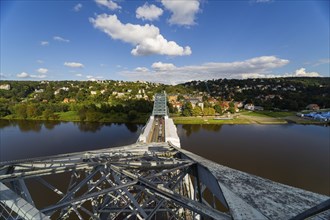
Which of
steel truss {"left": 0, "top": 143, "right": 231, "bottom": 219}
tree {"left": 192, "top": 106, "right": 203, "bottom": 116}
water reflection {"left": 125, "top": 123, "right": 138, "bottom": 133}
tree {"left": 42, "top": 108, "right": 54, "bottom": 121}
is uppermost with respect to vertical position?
steel truss {"left": 0, "top": 143, "right": 231, "bottom": 219}

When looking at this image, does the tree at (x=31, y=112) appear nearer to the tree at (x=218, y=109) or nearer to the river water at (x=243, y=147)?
the river water at (x=243, y=147)

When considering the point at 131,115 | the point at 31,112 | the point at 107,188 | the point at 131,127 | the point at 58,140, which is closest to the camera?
the point at 107,188

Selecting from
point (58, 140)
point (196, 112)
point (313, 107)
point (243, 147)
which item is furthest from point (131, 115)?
point (313, 107)

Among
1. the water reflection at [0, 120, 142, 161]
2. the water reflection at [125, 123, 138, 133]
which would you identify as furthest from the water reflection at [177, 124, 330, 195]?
the water reflection at [0, 120, 142, 161]

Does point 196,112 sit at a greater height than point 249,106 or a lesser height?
greater

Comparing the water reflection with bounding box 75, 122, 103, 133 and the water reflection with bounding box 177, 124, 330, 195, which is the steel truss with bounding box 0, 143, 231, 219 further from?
the water reflection with bounding box 75, 122, 103, 133

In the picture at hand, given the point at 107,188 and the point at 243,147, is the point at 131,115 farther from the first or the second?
the point at 107,188

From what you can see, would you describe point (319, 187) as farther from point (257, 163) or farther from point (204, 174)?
point (204, 174)

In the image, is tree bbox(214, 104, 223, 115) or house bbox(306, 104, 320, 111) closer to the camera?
tree bbox(214, 104, 223, 115)

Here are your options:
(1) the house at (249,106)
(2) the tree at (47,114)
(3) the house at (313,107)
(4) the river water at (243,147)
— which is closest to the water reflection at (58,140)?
(4) the river water at (243,147)
